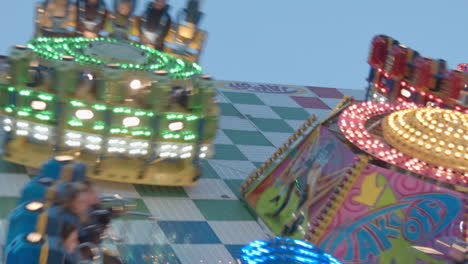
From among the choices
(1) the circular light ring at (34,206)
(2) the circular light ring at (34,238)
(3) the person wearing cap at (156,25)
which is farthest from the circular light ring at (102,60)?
(2) the circular light ring at (34,238)

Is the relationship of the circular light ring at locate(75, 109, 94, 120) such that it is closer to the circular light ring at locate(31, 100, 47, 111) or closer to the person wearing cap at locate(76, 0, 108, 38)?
the circular light ring at locate(31, 100, 47, 111)

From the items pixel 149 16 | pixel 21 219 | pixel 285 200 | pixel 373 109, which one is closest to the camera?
pixel 21 219

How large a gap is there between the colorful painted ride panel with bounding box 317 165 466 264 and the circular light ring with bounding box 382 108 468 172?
1.36ft

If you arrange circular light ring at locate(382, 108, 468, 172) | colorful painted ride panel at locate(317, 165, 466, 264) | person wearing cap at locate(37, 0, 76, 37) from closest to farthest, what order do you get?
1. colorful painted ride panel at locate(317, 165, 466, 264)
2. circular light ring at locate(382, 108, 468, 172)
3. person wearing cap at locate(37, 0, 76, 37)

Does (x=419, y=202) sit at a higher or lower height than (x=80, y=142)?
higher

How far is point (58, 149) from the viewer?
27.2 feet

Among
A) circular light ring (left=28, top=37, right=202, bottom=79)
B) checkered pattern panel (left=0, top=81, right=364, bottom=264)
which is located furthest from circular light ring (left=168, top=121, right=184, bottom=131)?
checkered pattern panel (left=0, top=81, right=364, bottom=264)

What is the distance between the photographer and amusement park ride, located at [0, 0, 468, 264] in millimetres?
7211

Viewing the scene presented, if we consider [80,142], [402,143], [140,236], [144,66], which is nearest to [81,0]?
[144,66]

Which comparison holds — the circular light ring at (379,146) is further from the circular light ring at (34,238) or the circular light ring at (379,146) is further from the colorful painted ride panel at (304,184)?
the circular light ring at (34,238)

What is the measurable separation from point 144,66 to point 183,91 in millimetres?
635

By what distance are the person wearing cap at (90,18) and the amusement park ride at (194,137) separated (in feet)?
0.05

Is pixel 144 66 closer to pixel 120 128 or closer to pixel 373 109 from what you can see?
pixel 120 128

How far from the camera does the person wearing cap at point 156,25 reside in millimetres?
9953
